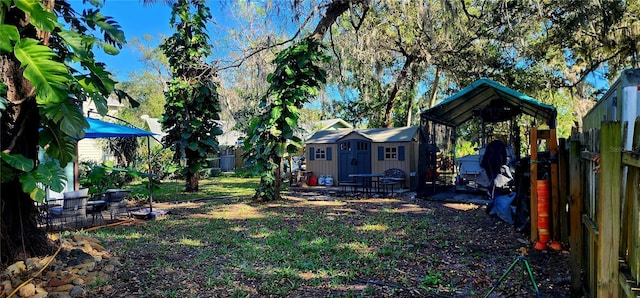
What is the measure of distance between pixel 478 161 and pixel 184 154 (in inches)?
365

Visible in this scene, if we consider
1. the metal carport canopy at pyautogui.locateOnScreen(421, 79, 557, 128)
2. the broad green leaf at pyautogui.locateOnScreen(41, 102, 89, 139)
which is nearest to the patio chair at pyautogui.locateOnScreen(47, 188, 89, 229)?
the broad green leaf at pyautogui.locateOnScreen(41, 102, 89, 139)

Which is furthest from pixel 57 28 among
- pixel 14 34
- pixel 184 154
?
pixel 184 154

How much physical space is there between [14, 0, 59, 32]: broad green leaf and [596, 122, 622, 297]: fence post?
4.89 meters

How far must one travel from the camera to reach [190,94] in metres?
13.2

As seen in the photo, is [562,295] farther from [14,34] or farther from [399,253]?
[14,34]

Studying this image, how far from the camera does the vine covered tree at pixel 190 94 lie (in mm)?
13070

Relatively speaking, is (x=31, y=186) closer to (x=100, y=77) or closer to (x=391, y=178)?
(x=100, y=77)

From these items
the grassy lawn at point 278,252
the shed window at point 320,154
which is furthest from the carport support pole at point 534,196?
the shed window at point 320,154

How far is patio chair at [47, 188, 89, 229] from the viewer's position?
727 centimetres

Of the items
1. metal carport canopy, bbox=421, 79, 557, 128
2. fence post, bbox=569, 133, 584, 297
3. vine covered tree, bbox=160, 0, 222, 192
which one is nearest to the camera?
fence post, bbox=569, 133, 584, 297

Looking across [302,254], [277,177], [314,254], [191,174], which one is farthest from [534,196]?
[191,174]

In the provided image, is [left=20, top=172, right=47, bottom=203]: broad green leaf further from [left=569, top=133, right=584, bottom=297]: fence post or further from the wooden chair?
the wooden chair

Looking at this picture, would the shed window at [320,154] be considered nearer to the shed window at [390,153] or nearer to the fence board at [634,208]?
the shed window at [390,153]

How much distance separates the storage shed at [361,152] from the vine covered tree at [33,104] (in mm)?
10377
